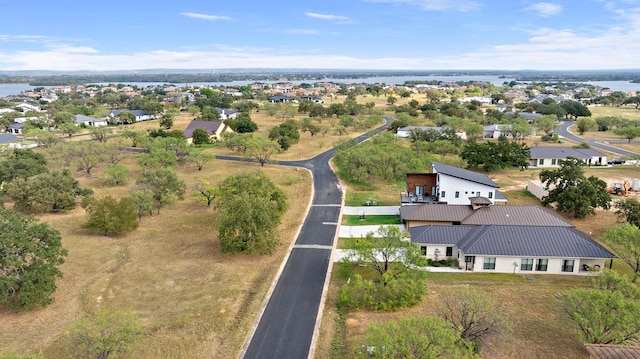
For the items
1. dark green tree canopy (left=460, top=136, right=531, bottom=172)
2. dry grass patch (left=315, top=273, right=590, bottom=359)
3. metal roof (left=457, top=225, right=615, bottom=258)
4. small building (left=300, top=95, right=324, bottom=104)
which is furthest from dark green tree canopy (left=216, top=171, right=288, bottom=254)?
small building (left=300, top=95, right=324, bottom=104)

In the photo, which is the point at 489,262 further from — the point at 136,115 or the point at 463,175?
the point at 136,115

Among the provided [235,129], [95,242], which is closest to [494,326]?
[95,242]

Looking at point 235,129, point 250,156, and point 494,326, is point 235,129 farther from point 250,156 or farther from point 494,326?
point 494,326

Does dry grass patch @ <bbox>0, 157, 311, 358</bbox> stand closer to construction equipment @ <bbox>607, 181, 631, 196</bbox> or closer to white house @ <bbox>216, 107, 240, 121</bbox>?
construction equipment @ <bbox>607, 181, 631, 196</bbox>

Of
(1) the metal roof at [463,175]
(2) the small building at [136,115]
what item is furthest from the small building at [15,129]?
(1) the metal roof at [463,175]

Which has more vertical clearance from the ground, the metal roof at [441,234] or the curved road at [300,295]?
the metal roof at [441,234]

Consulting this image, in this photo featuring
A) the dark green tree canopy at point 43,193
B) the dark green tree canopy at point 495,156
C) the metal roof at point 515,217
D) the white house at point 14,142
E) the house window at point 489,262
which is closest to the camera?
the house window at point 489,262

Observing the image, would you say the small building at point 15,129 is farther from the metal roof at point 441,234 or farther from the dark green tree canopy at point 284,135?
the metal roof at point 441,234
